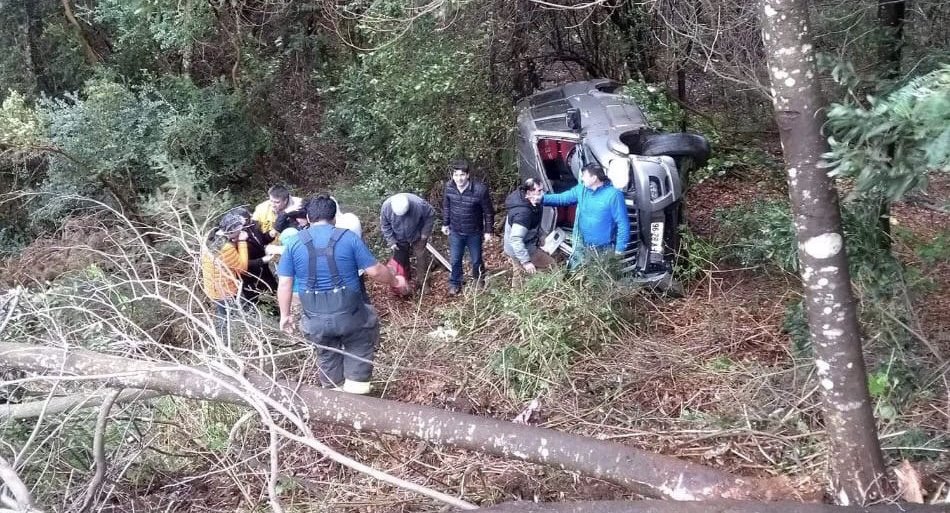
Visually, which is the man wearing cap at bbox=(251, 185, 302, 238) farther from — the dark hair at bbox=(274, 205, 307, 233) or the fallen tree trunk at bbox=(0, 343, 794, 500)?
the fallen tree trunk at bbox=(0, 343, 794, 500)

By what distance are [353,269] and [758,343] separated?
298 centimetres

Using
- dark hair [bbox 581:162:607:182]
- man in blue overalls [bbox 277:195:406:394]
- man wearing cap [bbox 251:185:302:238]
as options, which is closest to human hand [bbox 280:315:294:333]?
man in blue overalls [bbox 277:195:406:394]

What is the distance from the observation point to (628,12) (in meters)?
9.73

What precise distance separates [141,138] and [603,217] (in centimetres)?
724

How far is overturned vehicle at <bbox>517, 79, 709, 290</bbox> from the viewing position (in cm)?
567

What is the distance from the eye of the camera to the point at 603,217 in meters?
5.47

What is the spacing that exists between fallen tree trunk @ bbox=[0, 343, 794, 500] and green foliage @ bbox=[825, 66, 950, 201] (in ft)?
4.22

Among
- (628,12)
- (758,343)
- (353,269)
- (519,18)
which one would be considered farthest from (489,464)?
(628,12)

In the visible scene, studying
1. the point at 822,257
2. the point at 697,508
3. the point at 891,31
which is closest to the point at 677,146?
the point at 891,31

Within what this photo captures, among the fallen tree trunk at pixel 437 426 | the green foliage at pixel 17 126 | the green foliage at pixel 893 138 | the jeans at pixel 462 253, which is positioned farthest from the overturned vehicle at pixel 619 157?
the green foliage at pixel 17 126

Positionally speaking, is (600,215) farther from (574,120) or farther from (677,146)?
(574,120)

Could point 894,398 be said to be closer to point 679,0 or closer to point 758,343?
point 758,343

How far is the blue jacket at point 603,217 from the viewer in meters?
5.40

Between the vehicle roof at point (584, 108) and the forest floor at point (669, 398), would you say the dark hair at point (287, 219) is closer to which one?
the forest floor at point (669, 398)
